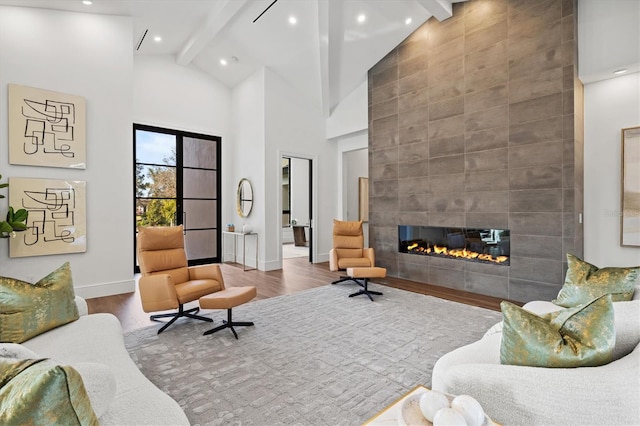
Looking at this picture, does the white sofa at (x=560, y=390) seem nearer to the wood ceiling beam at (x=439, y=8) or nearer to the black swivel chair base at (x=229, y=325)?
the black swivel chair base at (x=229, y=325)

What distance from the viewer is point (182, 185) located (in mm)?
6430

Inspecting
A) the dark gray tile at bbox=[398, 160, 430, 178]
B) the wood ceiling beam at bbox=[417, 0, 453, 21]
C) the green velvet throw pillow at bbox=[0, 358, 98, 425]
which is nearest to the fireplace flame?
the dark gray tile at bbox=[398, 160, 430, 178]

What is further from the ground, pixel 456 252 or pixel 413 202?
pixel 413 202

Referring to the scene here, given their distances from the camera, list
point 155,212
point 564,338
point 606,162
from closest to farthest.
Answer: point 564,338
point 606,162
point 155,212

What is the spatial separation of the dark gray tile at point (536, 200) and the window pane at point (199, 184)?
554 centimetres

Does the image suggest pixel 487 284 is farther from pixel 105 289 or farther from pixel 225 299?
pixel 105 289

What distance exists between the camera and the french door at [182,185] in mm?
6035

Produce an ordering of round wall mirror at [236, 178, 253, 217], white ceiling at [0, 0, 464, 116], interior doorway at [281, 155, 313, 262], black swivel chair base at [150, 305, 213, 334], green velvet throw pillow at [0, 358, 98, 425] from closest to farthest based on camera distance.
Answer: green velvet throw pillow at [0, 358, 98, 425]
black swivel chair base at [150, 305, 213, 334]
white ceiling at [0, 0, 464, 116]
round wall mirror at [236, 178, 253, 217]
interior doorway at [281, 155, 313, 262]

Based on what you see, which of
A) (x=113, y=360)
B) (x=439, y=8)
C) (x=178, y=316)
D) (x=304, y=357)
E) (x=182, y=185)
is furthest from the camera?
(x=182, y=185)

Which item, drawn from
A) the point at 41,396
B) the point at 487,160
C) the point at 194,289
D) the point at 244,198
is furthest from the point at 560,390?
the point at 244,198

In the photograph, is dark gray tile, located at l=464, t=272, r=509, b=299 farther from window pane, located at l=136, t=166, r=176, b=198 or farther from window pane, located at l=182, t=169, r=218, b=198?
window pane, located at l=136, t=166, r=176, b=198

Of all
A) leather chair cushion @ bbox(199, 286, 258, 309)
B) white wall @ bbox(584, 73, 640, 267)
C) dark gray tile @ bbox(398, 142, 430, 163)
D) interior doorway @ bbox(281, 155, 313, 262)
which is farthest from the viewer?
interior doorway @ bbox(281, 155, 313, 262)

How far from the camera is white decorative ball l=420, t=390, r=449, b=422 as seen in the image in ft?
3.32

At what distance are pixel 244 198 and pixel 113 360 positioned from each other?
16.7 ft
